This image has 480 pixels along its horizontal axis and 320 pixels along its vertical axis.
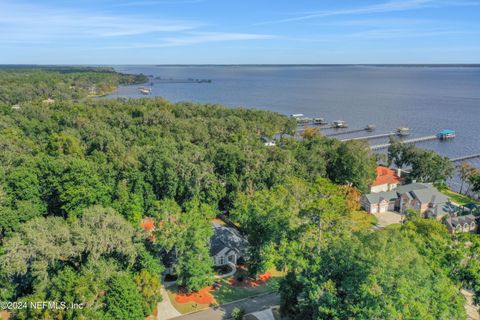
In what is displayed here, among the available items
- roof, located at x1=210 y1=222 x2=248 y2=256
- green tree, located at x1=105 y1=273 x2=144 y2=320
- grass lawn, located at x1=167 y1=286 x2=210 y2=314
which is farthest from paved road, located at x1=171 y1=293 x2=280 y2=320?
roof, located at x1=210 y1=222 x2=248 y2=256

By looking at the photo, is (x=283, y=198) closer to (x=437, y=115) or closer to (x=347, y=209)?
(x=347, y=209)

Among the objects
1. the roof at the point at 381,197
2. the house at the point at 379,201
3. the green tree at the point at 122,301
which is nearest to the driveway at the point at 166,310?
the green tree at the point at 122,301

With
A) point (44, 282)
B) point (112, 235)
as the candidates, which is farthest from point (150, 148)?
point (44, 282)

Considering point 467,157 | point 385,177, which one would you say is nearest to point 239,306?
point 385,177

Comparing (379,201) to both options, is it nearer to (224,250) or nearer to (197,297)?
(224,250)

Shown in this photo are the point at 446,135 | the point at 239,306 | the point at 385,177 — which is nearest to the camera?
the point at 239,306

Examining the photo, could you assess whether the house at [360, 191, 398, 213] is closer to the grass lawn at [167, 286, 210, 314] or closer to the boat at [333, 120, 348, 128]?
the grass lawn at [167, 286, 210, 314]

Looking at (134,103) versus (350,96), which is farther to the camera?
(350,96)
